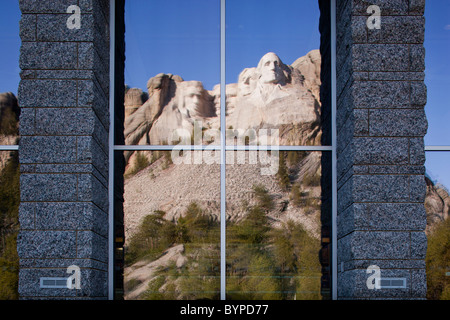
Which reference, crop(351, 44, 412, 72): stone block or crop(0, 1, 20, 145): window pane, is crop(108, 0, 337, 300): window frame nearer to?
crop(351, 44, 412, 72): stone block

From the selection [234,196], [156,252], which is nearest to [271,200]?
[234,196]

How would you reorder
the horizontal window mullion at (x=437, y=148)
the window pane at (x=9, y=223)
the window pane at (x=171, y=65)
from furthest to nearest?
the window pane at (x=171, y=65), the horizontal window mullion at (x=437, y=148), the window pane at (x=9, y=223)

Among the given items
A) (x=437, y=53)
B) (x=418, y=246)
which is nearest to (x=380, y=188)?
(x=418, y=246)

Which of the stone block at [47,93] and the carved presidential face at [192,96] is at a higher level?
the carved presidential face at [192,96]

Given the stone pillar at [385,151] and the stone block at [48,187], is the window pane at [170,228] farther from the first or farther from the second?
the stone pillar at [385,151]

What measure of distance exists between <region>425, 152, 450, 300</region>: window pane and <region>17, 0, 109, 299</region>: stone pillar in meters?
3.85

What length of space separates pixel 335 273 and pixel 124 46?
12.5 feet

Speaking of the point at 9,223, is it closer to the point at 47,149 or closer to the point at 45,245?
the point at 45,245

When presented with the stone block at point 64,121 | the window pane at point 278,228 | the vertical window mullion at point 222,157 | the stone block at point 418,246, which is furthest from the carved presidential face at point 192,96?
the stone block at point 418,246

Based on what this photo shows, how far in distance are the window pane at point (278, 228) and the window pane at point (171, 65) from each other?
85cm

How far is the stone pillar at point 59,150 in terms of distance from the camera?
4246 mm

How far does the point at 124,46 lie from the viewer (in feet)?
17.4

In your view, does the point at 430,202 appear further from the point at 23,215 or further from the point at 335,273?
the point at 23,215

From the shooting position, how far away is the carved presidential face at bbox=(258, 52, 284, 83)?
5.34 metres
